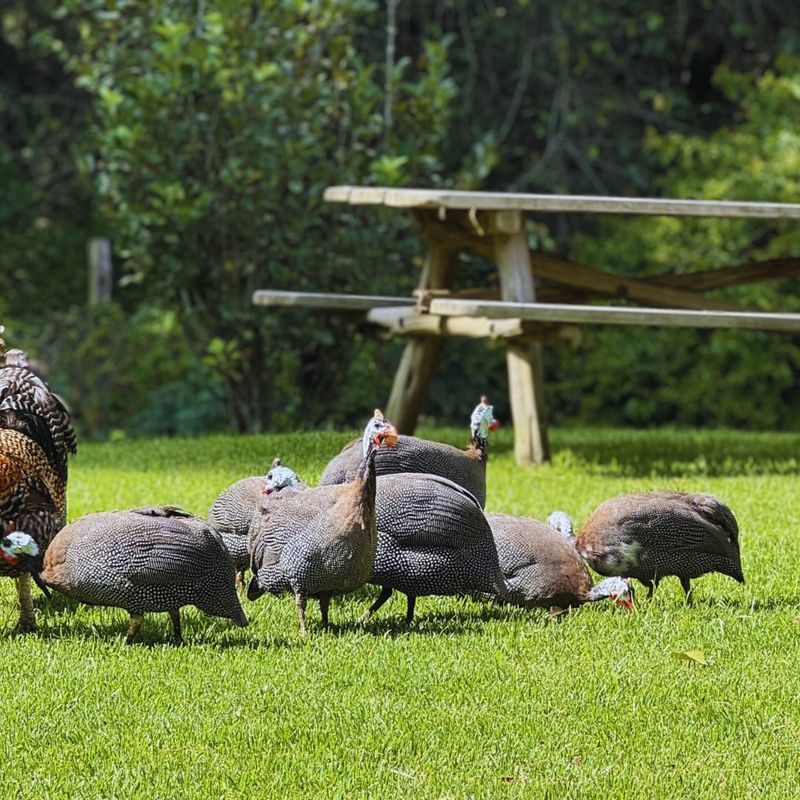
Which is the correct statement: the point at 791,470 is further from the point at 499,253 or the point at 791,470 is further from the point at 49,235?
the point at 49,235

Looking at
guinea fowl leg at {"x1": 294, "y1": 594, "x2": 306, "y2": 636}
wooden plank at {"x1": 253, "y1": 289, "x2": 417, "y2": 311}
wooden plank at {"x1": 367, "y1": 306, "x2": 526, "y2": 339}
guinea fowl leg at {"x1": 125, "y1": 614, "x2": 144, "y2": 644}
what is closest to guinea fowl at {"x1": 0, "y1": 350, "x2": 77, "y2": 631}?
guinea fowl leg at {"x1": 125, "y1": 614, "x2": 144, "y2": 644}

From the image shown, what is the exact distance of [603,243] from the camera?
47.5ft

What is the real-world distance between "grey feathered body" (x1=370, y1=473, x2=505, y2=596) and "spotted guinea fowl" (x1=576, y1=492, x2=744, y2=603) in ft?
1.68

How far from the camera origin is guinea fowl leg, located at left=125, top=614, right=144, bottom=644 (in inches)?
197

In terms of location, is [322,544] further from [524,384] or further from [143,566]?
[524,384]

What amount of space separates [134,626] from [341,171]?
7.47 m

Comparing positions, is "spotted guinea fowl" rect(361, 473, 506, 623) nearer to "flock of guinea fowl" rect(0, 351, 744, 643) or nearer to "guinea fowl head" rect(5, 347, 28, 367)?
"flock of guinea fowl" rect(0, 351, 744, 643)

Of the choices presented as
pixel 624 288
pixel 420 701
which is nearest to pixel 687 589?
pixel 420 701

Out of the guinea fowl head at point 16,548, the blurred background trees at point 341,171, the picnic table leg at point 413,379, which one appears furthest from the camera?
the blurred background trees at point 341,171

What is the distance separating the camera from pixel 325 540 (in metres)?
5.04

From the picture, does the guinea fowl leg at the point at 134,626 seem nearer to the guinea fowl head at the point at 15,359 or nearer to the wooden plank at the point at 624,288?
the guinea fowl head at the point at 15,359

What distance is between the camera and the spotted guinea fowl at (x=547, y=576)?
5375 mm

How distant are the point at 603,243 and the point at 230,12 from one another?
4593 mm

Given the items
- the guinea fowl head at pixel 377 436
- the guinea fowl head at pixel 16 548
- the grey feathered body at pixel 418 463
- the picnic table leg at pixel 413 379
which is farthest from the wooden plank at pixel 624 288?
the guinea fowl head at pixel 16 548
